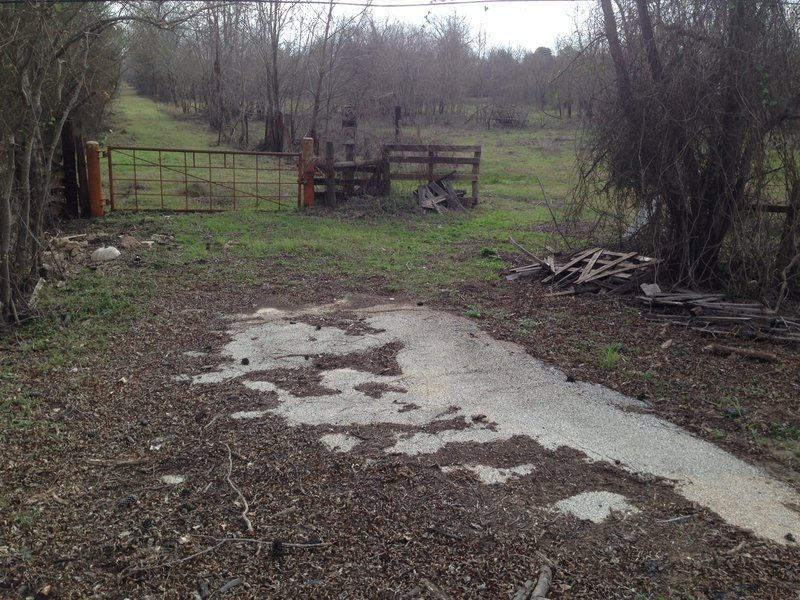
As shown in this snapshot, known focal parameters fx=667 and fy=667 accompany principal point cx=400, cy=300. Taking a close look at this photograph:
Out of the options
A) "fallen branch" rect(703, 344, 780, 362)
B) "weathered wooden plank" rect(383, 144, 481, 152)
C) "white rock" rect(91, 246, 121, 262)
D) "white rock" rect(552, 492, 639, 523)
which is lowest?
"white rock" rect(552, 492, 639, 523)

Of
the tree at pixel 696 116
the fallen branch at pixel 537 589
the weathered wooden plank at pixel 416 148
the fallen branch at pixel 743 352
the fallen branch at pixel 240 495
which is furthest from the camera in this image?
the weathered wooden plank at pixel 416 148

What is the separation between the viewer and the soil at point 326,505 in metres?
3.49

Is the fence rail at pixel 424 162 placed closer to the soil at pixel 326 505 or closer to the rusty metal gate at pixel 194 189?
the rusty metal gate at pixel 194 189

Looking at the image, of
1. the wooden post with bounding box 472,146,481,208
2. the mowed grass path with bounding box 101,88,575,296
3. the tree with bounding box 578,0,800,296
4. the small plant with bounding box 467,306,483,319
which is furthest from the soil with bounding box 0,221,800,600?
the wooden post with bounding box 472,146,481,208

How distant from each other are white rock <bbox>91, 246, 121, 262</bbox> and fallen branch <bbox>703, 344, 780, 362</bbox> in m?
8.83

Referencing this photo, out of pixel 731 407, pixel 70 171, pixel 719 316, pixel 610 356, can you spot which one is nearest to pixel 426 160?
pixel 70 171

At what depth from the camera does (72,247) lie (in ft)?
35.7

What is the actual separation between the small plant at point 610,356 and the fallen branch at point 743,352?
0.91 meters

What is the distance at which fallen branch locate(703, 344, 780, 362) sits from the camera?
6.68 m

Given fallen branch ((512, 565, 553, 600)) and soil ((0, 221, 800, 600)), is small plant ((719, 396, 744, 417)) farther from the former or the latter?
fallen branch ((512, 565, 553, 600))

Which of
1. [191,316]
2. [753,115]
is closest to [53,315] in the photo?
[191,316]

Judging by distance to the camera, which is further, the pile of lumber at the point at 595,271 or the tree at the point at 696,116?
the pile of lumber at the point at 595,271

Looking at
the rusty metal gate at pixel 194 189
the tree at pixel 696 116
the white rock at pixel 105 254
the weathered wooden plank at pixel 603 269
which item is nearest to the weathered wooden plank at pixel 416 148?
the rusty metal gate at pixel 194 189

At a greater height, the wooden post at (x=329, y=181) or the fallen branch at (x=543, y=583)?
the wooden post at (x=329, y=181)
